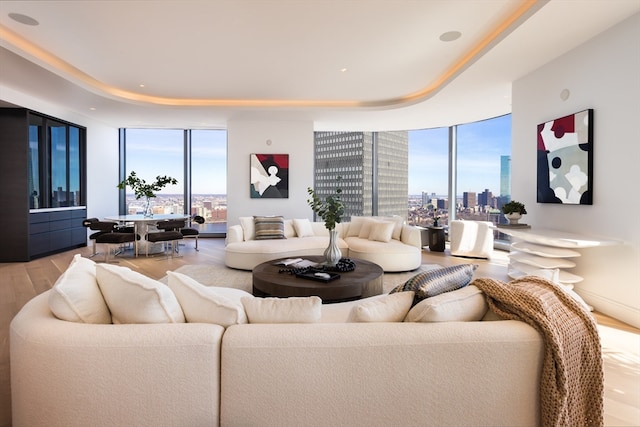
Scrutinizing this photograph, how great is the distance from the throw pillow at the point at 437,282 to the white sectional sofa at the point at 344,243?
3.27 metres

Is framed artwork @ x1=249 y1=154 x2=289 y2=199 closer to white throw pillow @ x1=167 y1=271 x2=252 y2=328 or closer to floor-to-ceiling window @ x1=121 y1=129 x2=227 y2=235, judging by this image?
floor-to-ceiling window @ x1=121 y1=129 x2=227 y2=235

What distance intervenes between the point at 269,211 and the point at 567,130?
5275 millimetres

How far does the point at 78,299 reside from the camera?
1427 millimetres

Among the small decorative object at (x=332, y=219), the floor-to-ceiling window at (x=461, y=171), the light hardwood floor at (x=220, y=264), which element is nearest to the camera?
the light hardwood floor at (x=220, y=264)

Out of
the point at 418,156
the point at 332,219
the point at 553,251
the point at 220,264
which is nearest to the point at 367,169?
the point at 418,156

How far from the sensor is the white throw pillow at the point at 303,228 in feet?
19.3

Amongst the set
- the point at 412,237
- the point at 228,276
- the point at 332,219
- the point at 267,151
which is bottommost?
the point at 228,276

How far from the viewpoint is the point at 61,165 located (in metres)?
6.63

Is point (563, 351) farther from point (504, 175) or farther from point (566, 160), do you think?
point (504, 175)

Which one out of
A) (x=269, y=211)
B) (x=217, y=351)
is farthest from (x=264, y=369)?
(x=269, y=211)

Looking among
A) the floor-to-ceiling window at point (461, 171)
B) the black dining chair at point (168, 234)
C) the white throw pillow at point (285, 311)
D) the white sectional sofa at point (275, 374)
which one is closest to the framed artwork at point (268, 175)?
the black dining chair at point (168, 234)

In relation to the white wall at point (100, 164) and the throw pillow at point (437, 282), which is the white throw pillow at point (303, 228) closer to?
the throw pillow at point (437, 282)

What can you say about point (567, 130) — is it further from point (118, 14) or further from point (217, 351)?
point (118, 14)

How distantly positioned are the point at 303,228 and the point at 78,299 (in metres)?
4.54
